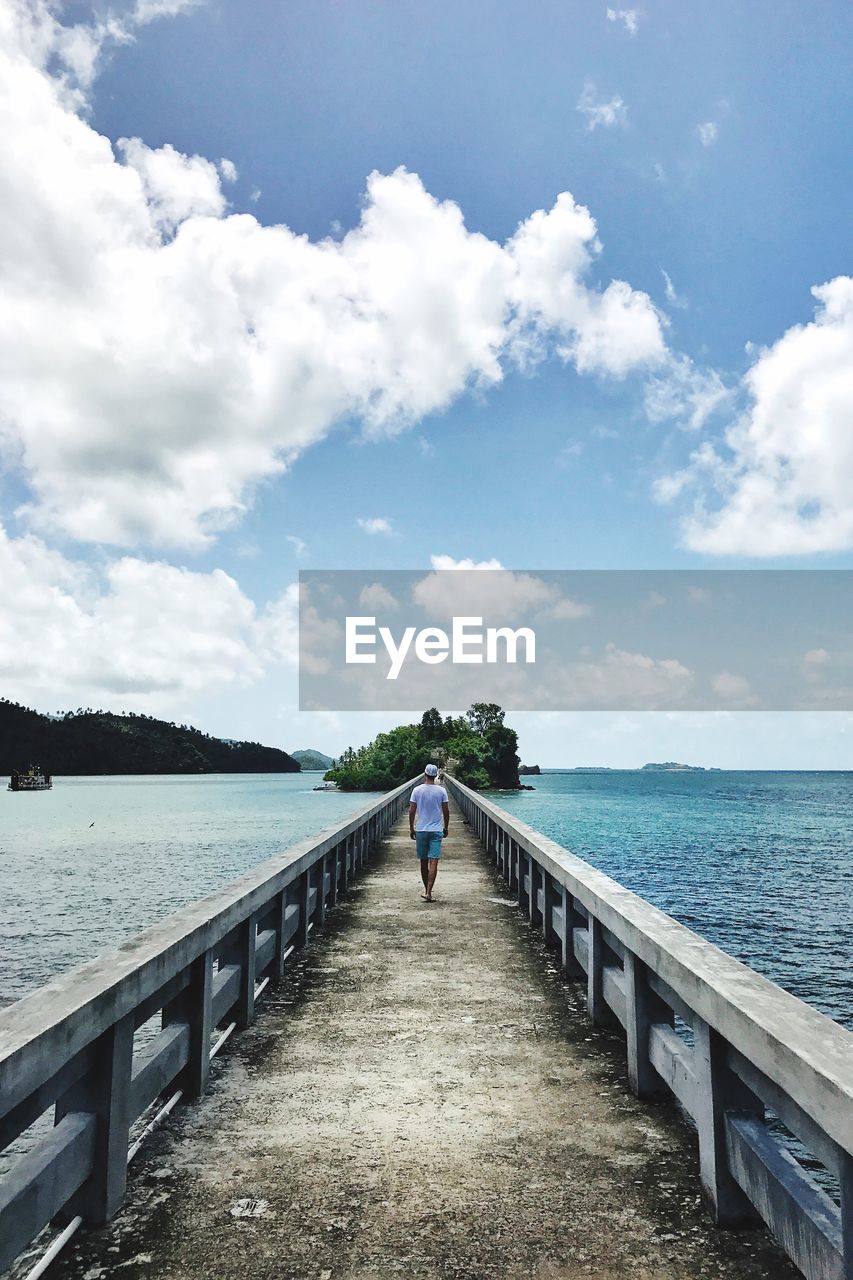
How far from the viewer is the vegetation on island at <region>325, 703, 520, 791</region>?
133625 millimetres

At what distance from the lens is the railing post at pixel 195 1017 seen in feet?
14.1

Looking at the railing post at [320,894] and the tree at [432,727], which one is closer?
the railing post at [320,894]

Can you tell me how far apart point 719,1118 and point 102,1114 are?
2.23 metres

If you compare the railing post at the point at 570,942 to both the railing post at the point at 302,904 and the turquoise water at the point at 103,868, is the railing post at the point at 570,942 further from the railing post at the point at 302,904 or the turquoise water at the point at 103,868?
the turquoise water at the point at 103,868

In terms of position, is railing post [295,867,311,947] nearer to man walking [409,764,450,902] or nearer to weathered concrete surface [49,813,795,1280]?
weathered concrete surface [49,813,795,1280]

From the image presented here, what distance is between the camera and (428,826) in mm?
10875

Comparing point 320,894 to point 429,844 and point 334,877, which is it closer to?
point 334,877

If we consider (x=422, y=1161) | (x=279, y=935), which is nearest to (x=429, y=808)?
(x=279, y=935)

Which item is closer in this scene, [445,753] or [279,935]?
[279,935]

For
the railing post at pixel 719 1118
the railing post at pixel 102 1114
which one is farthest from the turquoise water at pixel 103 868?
the railing post at pixel 719 1118

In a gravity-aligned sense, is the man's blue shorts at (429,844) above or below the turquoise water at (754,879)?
above

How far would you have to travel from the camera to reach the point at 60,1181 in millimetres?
2822

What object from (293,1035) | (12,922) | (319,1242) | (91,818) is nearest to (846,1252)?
(319,1242)

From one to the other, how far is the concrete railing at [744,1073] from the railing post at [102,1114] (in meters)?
2.16
